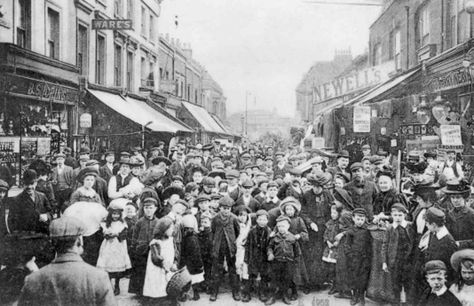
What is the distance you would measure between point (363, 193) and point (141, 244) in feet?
11.7

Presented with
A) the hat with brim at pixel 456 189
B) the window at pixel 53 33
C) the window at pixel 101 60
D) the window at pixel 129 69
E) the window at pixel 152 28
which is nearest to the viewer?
the hat with brim at pixel 456 189

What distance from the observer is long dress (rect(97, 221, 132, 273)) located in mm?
5875

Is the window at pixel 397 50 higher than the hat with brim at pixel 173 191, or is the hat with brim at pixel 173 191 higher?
the window at pixel 397 50

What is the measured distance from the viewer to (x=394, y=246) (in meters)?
5.66

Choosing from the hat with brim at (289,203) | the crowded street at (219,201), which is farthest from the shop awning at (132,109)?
the hat with brim at (289,203)

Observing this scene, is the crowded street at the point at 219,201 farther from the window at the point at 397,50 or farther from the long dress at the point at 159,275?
the window at the point at 397,50

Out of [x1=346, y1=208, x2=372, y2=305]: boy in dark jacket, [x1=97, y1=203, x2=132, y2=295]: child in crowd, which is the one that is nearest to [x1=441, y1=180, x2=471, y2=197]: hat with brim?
[x1=346, y1=208, x2=372, y2=305]: boy in dark jacket

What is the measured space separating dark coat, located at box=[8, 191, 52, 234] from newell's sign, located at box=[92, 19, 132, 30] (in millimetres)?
8411

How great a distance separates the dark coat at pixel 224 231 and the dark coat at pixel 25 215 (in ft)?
7.21


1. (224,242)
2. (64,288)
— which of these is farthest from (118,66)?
(64,288)

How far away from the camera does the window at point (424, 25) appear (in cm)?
1491

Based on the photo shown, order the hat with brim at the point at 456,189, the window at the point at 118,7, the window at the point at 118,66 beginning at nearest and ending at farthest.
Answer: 1. the hat with brim at the point at 456,189
2. the window at the point at 118,7
3. the window at the point at 118,66

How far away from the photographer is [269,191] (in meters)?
7.02

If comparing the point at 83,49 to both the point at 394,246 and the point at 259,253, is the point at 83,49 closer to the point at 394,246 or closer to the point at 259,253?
the point at 259,253
